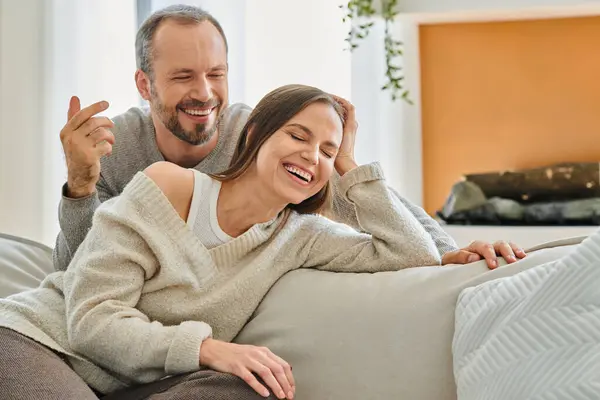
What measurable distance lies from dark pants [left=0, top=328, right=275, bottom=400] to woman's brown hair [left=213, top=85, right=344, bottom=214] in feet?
1.40

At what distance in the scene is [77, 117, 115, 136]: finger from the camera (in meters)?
1.66

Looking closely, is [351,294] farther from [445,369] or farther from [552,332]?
[552,332]

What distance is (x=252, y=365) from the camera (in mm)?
1283

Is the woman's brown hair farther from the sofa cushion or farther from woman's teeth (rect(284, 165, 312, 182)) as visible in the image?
the sofa cushion

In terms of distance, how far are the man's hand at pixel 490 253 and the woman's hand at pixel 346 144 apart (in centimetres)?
26

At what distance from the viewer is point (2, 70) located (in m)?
2.54

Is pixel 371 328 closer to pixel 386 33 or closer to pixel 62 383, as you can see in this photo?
pixel 62 383

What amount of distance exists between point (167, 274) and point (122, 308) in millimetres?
99

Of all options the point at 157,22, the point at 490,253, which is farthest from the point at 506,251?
the point at 157,22

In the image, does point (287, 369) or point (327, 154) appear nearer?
→ point (287, 369)

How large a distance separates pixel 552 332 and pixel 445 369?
0.71 feet

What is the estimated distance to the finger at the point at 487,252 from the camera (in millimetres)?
1439

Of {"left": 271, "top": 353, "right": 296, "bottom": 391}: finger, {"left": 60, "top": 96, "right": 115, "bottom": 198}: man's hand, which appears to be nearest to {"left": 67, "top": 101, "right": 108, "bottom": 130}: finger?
{"left": 60, "top": 96, "right": 115, "bottom": 198}: man's hand

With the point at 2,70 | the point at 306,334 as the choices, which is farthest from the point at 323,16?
the point at 306,334
